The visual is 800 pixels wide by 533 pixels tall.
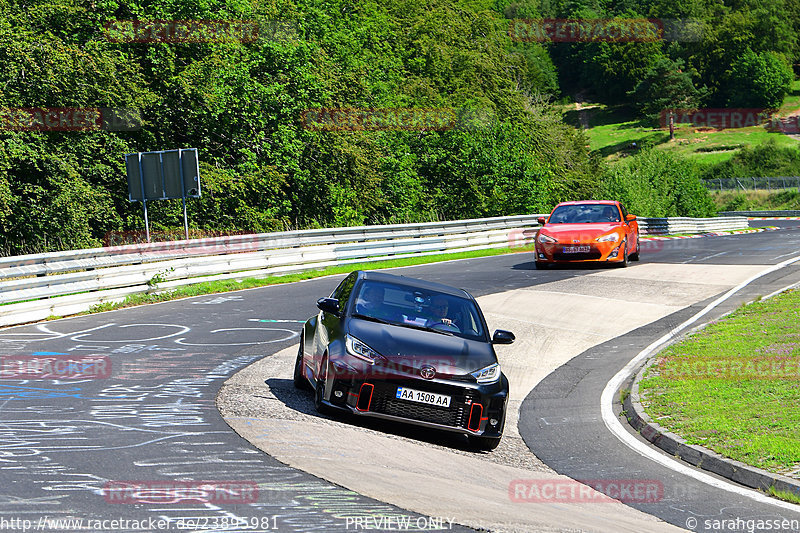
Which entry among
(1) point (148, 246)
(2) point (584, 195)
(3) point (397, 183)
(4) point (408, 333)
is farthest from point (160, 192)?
(2) point (584, 195)

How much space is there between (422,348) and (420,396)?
Result: 486 mm

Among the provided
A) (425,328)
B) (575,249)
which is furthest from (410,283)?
(575,249)

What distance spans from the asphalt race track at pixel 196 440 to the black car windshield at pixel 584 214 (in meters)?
6.95

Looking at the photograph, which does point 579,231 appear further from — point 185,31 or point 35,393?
point 185,31

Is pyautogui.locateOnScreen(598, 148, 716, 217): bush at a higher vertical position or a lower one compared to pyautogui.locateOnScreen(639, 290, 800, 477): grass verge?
lower

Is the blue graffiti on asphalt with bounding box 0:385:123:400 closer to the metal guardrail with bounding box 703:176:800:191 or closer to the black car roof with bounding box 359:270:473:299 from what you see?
the black car roof with bounding box 359:270:473:299

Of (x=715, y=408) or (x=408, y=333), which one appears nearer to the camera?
(x=408, y=333)

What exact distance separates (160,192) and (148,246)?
11.2ft

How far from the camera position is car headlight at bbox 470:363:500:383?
27.4ft

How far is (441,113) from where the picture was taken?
4731cm

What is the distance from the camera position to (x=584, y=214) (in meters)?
23.0

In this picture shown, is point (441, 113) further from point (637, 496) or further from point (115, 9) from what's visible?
point (637, 496)

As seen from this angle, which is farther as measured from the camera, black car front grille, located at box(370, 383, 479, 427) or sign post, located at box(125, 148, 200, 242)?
sign post, located at box(125, 148, 200, 242)

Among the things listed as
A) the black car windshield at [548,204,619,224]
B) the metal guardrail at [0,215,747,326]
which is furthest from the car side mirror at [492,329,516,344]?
the black car windshield at [548,204,619,224]
